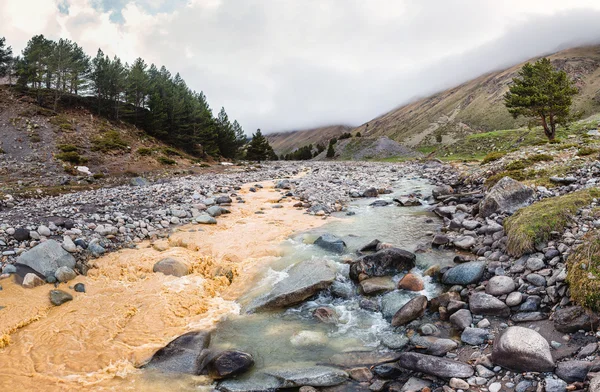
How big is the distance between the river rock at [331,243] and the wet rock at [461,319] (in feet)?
20.9

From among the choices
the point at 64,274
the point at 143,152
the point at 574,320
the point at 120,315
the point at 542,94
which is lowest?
the point at 574,320

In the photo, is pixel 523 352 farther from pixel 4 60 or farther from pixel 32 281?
pixel 4 60

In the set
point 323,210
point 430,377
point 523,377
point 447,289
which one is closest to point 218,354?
point 430,377

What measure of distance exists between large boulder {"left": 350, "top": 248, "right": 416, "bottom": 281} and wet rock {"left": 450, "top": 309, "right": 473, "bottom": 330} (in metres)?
3.33

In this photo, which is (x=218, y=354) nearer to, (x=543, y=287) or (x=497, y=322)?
(x=497, y=322)

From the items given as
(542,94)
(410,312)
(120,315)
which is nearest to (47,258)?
(120,315)

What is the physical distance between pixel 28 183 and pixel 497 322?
120 ft

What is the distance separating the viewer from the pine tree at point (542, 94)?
3675 centimetres

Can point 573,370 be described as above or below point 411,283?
above

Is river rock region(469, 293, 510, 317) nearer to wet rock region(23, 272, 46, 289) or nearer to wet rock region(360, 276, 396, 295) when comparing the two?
wet rock region(360, 276, 396, 295)

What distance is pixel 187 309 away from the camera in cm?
991

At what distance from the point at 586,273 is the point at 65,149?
169 ft

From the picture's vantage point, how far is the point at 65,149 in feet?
143

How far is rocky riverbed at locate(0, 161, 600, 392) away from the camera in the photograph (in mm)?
6164
